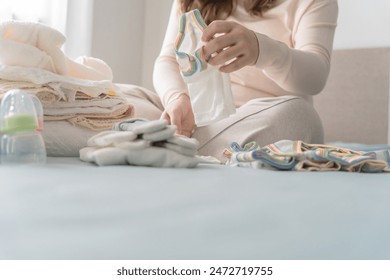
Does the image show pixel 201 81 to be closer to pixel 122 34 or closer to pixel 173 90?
pixel 173 90

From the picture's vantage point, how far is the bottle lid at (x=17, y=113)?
86 centimetres

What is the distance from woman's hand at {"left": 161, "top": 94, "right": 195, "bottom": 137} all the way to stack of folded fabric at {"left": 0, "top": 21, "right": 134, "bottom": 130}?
0.19 metres

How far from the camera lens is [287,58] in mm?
1301

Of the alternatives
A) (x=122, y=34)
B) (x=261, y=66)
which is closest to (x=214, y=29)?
(x=261, y=66)

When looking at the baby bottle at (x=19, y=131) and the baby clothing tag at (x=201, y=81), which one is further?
the baby clothing tag at (x=201, y=81)

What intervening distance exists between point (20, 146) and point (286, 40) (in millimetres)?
1016

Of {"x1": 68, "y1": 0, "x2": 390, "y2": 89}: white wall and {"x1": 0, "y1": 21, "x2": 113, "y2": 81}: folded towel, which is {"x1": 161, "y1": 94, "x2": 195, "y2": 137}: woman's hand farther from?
{"x1": 68, "y1": 0, "x2": 390, "y2": 89}: white wall

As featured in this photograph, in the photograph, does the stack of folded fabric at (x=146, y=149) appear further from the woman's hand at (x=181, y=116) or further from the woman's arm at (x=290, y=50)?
the woman's hand at (x=181, y=116)

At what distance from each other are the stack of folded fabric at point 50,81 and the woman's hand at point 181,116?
0.62 feet

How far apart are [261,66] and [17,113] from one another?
23.8 inches

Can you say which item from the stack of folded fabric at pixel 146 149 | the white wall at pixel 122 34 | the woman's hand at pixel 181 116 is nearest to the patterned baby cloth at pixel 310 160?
the stack of folded fabric at pixel 146 149

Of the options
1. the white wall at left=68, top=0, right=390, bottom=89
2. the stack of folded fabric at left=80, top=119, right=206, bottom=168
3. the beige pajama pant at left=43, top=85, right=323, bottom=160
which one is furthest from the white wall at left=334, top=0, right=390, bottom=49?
the stack of folded fabric at left=80, top=119, right=206, bottom=168

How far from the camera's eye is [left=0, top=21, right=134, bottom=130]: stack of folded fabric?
3.31 ft
